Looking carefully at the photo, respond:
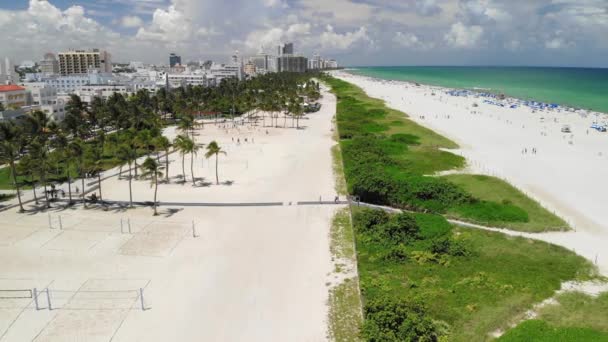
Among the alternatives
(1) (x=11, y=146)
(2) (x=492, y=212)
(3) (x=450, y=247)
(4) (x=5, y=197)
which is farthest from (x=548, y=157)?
(4) (x=5, y=197)

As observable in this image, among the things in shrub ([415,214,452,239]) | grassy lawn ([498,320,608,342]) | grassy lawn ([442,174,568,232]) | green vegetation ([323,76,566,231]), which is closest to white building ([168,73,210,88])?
green vegetation ([323,76,566,231])

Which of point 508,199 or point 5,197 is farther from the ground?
point 508,199

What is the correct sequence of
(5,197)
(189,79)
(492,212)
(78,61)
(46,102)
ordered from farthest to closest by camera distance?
(78,61) → (189,79) → (46,102) → (5,197) → (492,212)

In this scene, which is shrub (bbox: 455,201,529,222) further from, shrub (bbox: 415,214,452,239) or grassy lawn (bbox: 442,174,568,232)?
shrub (bbox: 415,214,452,239)

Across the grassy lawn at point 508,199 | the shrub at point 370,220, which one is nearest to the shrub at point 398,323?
the shrub at point 370,220

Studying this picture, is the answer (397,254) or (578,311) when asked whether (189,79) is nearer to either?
(397,254)

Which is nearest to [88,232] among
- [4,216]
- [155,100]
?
[4,216]
